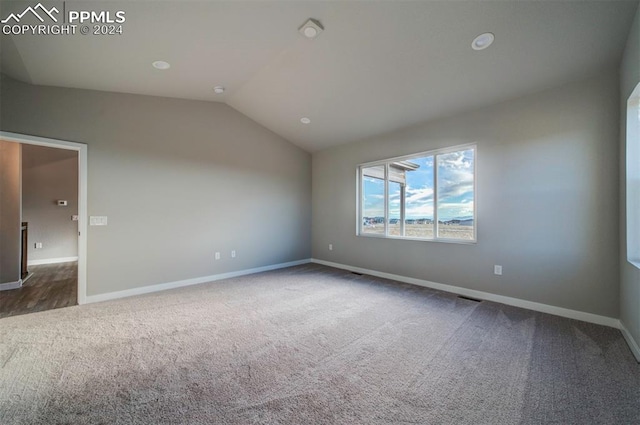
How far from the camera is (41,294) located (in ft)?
12.1

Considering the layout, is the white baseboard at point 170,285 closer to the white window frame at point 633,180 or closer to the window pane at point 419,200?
the window pane at point 419,200

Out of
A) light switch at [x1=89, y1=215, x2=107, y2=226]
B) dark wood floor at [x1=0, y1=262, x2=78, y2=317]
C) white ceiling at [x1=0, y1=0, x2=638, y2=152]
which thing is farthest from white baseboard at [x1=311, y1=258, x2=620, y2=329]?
dark wood floor at [x1=0, y1=262, x2=78, y2=317]

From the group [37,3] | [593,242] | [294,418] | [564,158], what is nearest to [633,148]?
[564,158]

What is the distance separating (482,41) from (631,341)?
3.13 meters

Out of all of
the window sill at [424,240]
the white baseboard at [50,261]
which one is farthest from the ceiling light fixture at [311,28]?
the white baseboard at [50,261]

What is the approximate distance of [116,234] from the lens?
12.0 ft

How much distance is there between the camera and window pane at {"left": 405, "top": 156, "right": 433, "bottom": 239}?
416cm

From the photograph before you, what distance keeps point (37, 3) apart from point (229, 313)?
3307 millimetres

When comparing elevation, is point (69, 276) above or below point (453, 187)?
below

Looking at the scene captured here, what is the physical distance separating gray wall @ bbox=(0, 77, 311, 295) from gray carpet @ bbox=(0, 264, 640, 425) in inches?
36.7

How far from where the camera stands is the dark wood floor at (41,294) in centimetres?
321

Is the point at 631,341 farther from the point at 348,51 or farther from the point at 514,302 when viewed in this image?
the point at 348,51

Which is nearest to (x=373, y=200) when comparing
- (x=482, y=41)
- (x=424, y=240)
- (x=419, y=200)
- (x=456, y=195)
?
(x=419, y=200)

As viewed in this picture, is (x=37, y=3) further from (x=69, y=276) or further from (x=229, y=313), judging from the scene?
(x=69, y=276)
